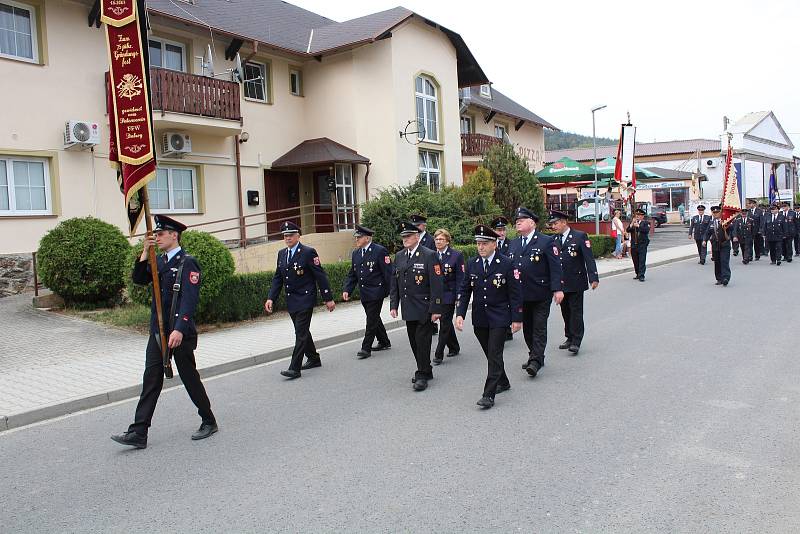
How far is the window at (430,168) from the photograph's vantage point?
969 inches

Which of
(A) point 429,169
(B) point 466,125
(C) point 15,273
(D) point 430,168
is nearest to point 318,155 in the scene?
(A) point 429,169

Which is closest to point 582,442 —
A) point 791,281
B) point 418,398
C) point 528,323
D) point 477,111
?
point 418,398

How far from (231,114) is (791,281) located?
15009 mm

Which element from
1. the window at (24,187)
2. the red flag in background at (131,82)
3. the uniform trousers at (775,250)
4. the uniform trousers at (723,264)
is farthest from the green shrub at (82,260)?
the uniform trousers at (775,250)

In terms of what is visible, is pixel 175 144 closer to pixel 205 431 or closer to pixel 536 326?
pixel 536 326

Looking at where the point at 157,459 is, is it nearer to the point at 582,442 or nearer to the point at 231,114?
the point at 582,442

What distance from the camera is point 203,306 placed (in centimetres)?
1136

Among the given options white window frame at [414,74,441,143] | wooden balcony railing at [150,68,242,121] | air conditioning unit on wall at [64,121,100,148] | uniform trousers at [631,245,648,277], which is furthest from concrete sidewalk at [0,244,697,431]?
white window frame at [414,74,441,143]

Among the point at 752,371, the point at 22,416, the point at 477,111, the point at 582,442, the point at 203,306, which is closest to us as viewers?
the point at 582,442

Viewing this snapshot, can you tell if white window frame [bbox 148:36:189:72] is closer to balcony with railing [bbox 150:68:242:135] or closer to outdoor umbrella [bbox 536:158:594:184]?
balcony with railing [bbox 150:68:242:135]

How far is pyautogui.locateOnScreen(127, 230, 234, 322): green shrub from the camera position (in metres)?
10.9

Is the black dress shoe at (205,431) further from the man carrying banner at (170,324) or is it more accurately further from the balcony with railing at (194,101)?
the balcony with railing at (194,101)

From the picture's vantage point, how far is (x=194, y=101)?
57.3ft

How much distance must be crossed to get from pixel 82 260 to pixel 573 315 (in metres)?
9.00
